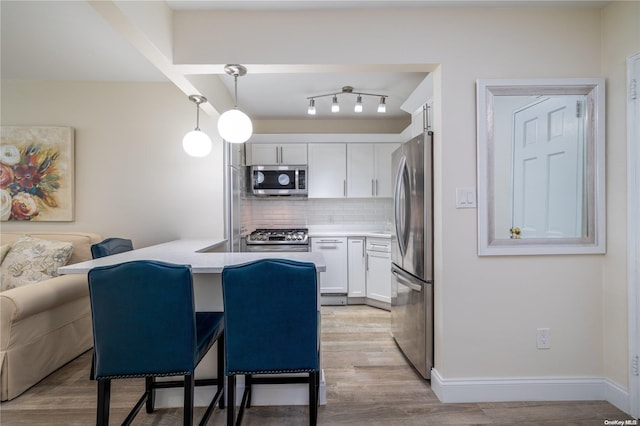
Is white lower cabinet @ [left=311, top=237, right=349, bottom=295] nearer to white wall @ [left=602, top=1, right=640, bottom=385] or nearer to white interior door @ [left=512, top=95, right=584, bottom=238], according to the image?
white interior door @ [left=512, top=95, right=584, bottom=238]

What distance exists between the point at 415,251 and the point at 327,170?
2256mm

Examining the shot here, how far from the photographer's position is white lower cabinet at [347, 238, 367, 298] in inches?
158

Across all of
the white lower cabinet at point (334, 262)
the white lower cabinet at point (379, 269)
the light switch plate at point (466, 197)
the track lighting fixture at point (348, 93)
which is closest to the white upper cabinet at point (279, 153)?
the track lighting fixture at point (348, 93)

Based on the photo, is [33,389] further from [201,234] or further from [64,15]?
[64,15]

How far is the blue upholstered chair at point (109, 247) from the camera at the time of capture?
2208 millimetres

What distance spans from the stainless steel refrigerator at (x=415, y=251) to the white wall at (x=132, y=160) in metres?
1.90

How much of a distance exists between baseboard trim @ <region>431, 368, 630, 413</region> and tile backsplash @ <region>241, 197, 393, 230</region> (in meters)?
2.70

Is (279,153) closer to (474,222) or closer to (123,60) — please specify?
(123,60)

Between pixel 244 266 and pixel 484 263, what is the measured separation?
1.57 metres

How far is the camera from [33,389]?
7.11 feet

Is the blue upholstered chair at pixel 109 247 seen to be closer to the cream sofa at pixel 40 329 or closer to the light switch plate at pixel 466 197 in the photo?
the cream sofa at pixel 40 329

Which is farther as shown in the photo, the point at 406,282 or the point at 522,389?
the point at 406,282

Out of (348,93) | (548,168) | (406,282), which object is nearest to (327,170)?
(348,93)

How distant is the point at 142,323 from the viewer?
1.42 meters
